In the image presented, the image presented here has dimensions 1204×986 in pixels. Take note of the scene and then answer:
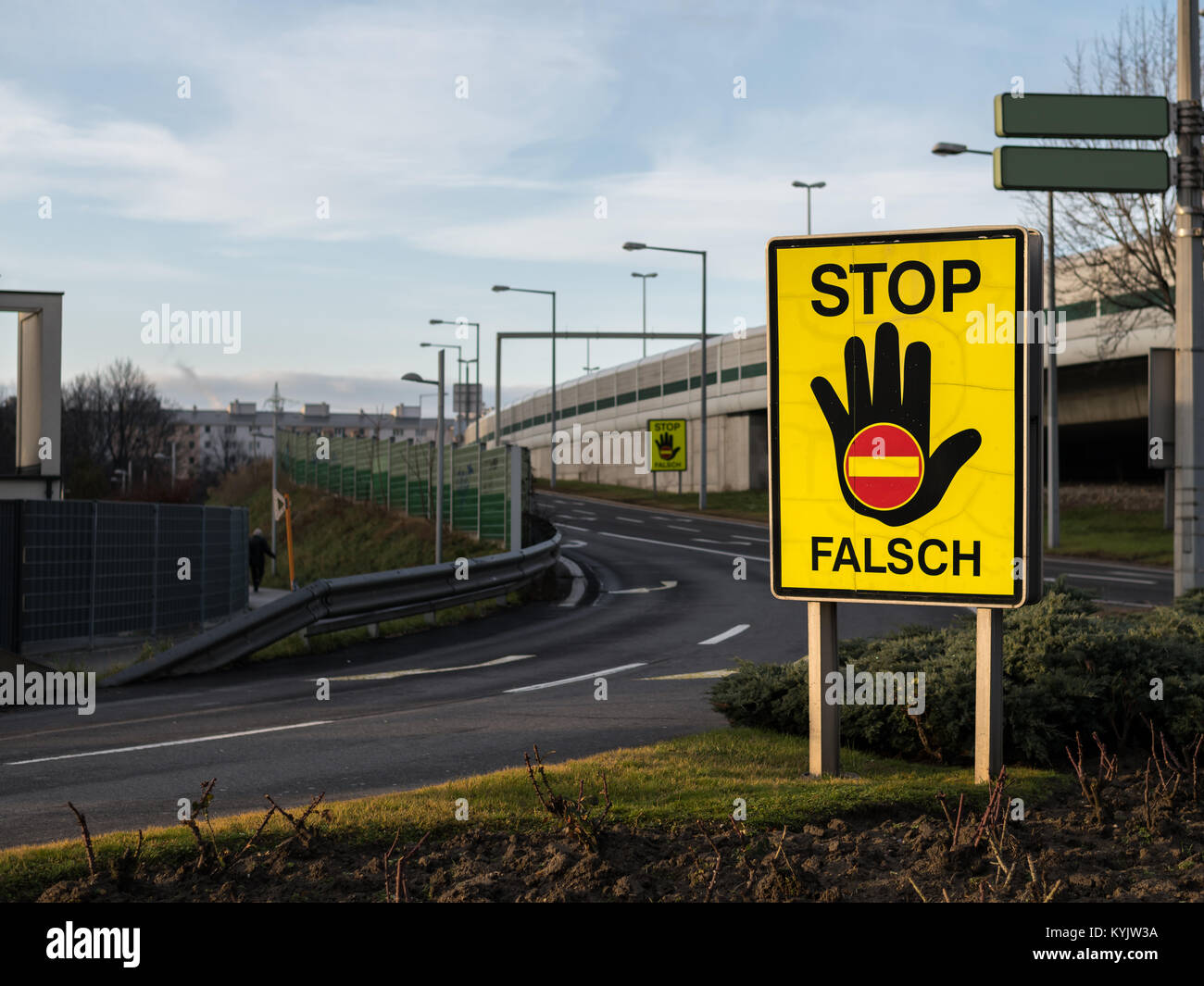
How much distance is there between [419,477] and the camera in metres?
35.1

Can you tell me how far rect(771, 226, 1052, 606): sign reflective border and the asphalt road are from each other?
2611mm

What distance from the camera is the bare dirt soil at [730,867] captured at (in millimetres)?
4684

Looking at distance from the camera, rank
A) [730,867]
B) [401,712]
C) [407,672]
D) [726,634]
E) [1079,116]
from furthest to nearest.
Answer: [726,634] < [407,672] < [1079,116] < [401,712] < [730,867]

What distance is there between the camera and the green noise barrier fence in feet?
91.8

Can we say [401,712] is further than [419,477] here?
No

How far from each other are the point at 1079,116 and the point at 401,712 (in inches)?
339

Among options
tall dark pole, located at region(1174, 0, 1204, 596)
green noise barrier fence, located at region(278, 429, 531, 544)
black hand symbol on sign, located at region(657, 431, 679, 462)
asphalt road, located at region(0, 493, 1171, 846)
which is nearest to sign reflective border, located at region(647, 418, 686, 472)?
black hand symbol on sign, located at region(657, 431, 679, 462)

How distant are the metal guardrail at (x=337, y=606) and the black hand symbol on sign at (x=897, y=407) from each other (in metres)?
9.53

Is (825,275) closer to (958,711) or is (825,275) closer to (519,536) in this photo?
(958,711)

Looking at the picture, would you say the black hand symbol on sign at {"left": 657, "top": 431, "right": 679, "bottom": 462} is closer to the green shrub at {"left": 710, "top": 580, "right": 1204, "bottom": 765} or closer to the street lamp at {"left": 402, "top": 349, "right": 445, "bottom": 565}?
the street lamp at {"left": 402, "top": 349, "right": 445, "bottom": 565}

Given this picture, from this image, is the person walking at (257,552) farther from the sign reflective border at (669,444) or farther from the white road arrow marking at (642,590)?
the sign reflective border at (669,444)

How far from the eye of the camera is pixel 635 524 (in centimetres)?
4284

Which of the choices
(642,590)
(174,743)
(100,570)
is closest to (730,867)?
(174,743)

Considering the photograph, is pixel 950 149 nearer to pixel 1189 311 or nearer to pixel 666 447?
Answer: pixel 1189 311
